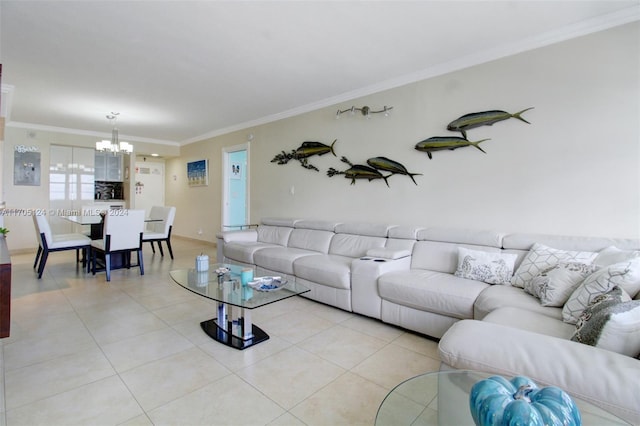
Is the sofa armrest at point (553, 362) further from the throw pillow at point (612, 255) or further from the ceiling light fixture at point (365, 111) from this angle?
the ceiling light fixture at point (365, 111)

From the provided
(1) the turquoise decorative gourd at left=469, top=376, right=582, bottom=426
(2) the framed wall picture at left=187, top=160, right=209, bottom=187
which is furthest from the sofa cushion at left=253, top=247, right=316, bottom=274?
(2) the framed wall picture at left=187, top=160, right=209, bottom=187

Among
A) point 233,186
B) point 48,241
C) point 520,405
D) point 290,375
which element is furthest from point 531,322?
point 233,186

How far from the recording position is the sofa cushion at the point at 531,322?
5.38ft

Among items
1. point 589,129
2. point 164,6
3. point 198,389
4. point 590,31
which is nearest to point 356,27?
point 164,6

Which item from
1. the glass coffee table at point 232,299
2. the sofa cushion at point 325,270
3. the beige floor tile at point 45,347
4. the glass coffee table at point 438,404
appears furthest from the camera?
the sofa cushion at point 325,270

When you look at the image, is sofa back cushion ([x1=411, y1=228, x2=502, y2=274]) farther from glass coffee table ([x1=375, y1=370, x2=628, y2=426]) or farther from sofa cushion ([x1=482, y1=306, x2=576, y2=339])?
glass coffee table ([x1=375, y1=370, x2=628, y2=426])

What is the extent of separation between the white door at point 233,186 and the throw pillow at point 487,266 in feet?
13.7

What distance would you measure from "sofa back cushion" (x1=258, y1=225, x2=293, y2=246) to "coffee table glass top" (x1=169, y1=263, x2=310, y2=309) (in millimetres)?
1632

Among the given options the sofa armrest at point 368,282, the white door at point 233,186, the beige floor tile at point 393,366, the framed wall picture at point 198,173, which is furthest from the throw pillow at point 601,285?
the framed wall picture at point 198,173

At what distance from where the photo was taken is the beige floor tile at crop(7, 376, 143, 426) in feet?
4.96

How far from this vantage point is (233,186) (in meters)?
6.44

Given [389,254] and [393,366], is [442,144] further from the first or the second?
[393,366]

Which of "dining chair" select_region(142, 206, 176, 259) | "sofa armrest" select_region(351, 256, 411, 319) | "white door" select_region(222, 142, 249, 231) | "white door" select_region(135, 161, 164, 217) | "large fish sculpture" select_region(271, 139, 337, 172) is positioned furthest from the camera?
"white door" select_region(135, 161, 164, 217)

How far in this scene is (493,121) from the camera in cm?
294
